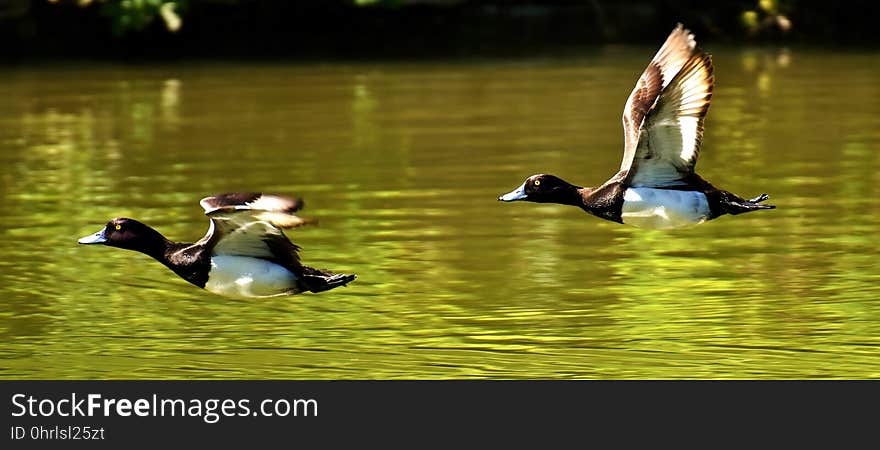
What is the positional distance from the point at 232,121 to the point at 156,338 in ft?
37.7

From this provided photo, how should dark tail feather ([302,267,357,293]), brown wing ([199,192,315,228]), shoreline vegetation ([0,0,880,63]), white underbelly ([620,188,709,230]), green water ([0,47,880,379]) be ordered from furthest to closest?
shoreline vegetation ([0,0,880,63]), green water ([0,47,880,379]), white underbelly ([620,188,709,230]), dark tail feather ([302,267,357,293]), brown wing ([199,192,315,228])

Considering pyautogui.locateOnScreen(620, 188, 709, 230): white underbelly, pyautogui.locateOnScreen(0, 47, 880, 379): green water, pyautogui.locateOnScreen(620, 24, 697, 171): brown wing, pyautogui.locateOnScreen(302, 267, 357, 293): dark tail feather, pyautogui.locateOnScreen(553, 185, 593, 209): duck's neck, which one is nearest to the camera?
pyautogui.locateOnScreen(302, 267, 357, 293): dark tail feather

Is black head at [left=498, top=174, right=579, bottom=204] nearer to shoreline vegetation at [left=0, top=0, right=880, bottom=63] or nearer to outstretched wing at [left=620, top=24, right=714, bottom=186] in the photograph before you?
outstretched wing at [left=620, top=24, right=714, bottom=186]

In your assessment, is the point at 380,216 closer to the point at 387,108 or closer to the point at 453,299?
the point at 453,299

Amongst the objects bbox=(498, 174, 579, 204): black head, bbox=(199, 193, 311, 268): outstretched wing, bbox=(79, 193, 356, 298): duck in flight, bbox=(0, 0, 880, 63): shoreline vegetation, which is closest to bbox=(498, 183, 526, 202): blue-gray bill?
bbox=(498, 174, 579, 204): black head

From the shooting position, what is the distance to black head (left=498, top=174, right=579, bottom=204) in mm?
7805

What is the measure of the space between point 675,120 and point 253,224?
5.30 feet

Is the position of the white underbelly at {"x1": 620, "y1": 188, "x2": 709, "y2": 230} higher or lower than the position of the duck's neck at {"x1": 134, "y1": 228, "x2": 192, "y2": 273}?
higher

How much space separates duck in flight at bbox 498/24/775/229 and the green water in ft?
6.22

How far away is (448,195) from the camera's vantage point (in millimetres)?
15648

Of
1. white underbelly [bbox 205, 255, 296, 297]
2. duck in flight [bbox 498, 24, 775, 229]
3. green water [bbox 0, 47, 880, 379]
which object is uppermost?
duck in flight [bbox 498, 24, 775, 229]

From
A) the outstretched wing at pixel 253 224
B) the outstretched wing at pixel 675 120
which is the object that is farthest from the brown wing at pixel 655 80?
the outstretched wing at pixel 253 224

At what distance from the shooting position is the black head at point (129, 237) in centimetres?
784

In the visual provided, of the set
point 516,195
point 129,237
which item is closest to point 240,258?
point 129,237
